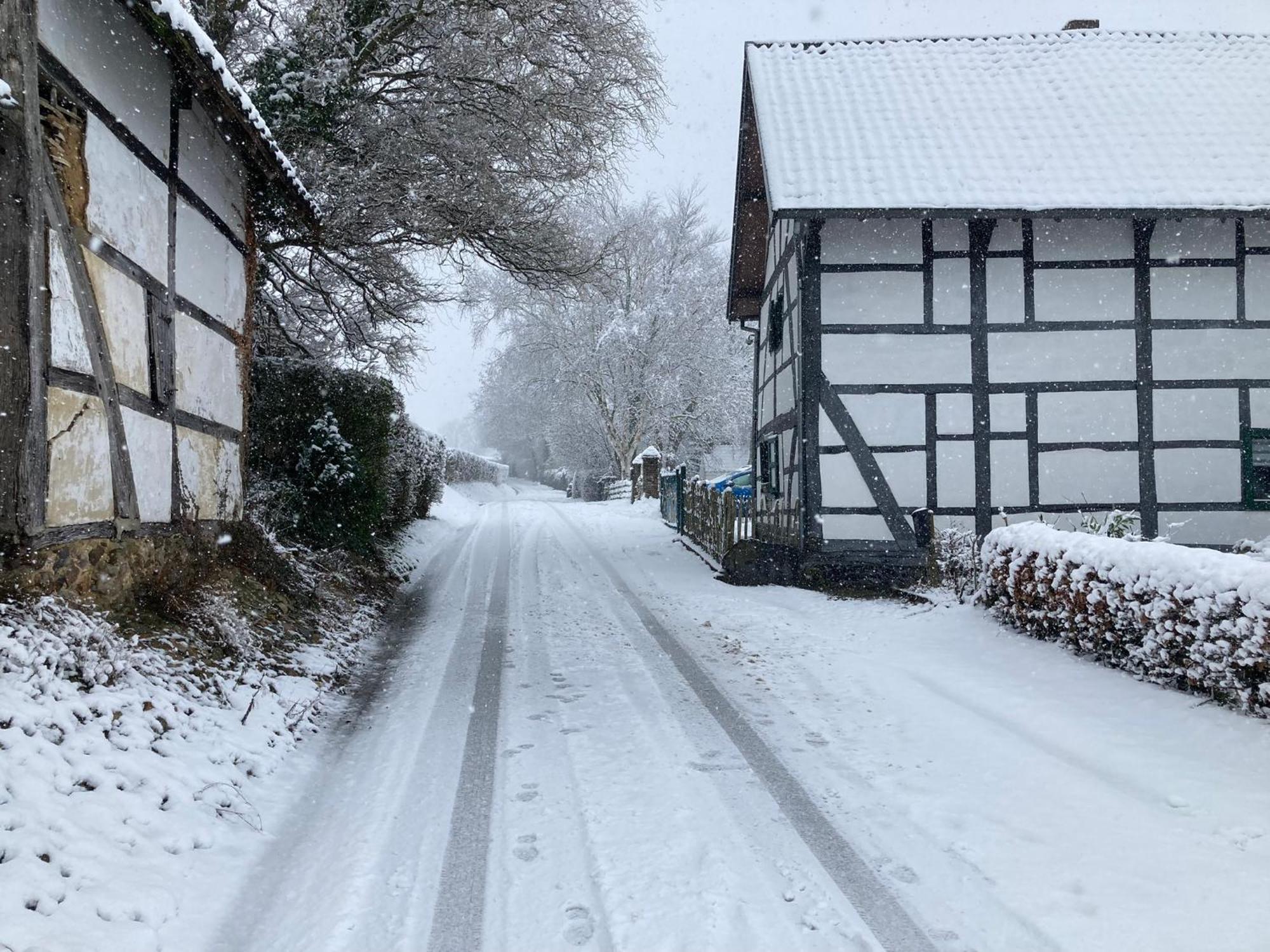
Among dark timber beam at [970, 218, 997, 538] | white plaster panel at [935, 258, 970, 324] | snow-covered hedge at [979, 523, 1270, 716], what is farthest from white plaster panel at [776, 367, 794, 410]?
snow-covered hedge at [979, 523, 1270, 716]

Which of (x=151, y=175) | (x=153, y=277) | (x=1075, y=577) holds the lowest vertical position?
(x=1075, y=577)

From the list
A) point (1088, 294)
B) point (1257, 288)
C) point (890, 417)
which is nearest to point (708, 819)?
point (890, 417)

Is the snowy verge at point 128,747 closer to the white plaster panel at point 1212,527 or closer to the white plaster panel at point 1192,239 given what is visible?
the white plaster panel at point 1212,527

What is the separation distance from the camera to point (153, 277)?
566 cm

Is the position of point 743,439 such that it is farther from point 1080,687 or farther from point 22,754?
point 22,754

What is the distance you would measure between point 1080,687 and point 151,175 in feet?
25.1

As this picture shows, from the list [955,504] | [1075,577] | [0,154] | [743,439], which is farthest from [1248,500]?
[743,439]

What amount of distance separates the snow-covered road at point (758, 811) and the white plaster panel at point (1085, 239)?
6.38 meters

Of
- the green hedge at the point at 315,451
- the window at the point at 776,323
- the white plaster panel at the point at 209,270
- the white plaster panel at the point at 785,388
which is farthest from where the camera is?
the window at the point at 776,323

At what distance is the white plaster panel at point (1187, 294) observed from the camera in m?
10.7

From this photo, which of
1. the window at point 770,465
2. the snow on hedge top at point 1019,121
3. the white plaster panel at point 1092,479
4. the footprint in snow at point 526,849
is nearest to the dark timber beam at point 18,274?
the footprint in snow at point 526,849

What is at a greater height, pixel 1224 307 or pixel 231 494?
pixel 1224 307

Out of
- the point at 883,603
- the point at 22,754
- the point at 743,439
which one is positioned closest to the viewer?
the point at 22,754

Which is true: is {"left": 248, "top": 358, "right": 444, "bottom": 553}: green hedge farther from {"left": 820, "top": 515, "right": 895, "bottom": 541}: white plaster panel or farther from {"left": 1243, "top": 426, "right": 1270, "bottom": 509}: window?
{"left": 1243, "top": 426, "right": 1270, "bottom": 509}: window
